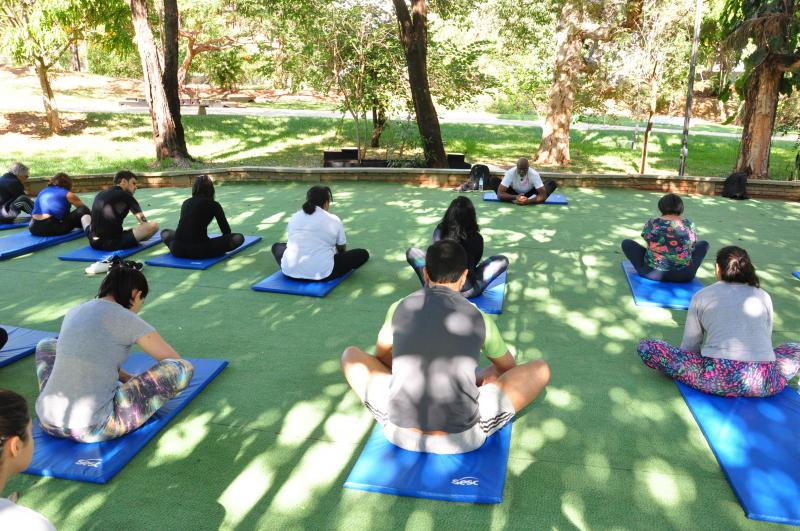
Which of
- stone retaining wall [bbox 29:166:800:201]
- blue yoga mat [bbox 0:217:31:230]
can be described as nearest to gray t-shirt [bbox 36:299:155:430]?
blue yoga mat [bbox 0:217:31:230]

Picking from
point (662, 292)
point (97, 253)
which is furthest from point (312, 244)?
point (662, 292)

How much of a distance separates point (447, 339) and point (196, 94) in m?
28.3

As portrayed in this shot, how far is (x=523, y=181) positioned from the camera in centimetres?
876

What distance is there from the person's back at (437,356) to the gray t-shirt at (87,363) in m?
1.32

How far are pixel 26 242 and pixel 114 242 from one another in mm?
1126

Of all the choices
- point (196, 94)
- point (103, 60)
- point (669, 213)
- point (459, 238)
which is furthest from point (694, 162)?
point (103, 60)

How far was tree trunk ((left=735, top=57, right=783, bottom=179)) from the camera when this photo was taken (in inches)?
400

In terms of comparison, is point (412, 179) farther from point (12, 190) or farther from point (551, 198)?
point (12, 190)

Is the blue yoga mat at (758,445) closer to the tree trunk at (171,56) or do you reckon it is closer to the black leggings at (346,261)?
the black leggings at (346,261)

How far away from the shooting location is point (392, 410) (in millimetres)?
2746

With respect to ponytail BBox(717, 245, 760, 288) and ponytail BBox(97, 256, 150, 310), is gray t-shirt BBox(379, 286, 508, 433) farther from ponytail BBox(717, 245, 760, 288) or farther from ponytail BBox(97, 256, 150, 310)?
ponytail BBox(717, 245, 760, 288)

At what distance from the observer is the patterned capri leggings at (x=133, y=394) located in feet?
9.52

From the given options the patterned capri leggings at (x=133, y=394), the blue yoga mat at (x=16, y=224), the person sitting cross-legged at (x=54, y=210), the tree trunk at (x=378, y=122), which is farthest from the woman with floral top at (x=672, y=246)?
the tree trunk at (x=378, y=122)

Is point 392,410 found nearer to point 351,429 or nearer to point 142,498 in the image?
point 351,429
